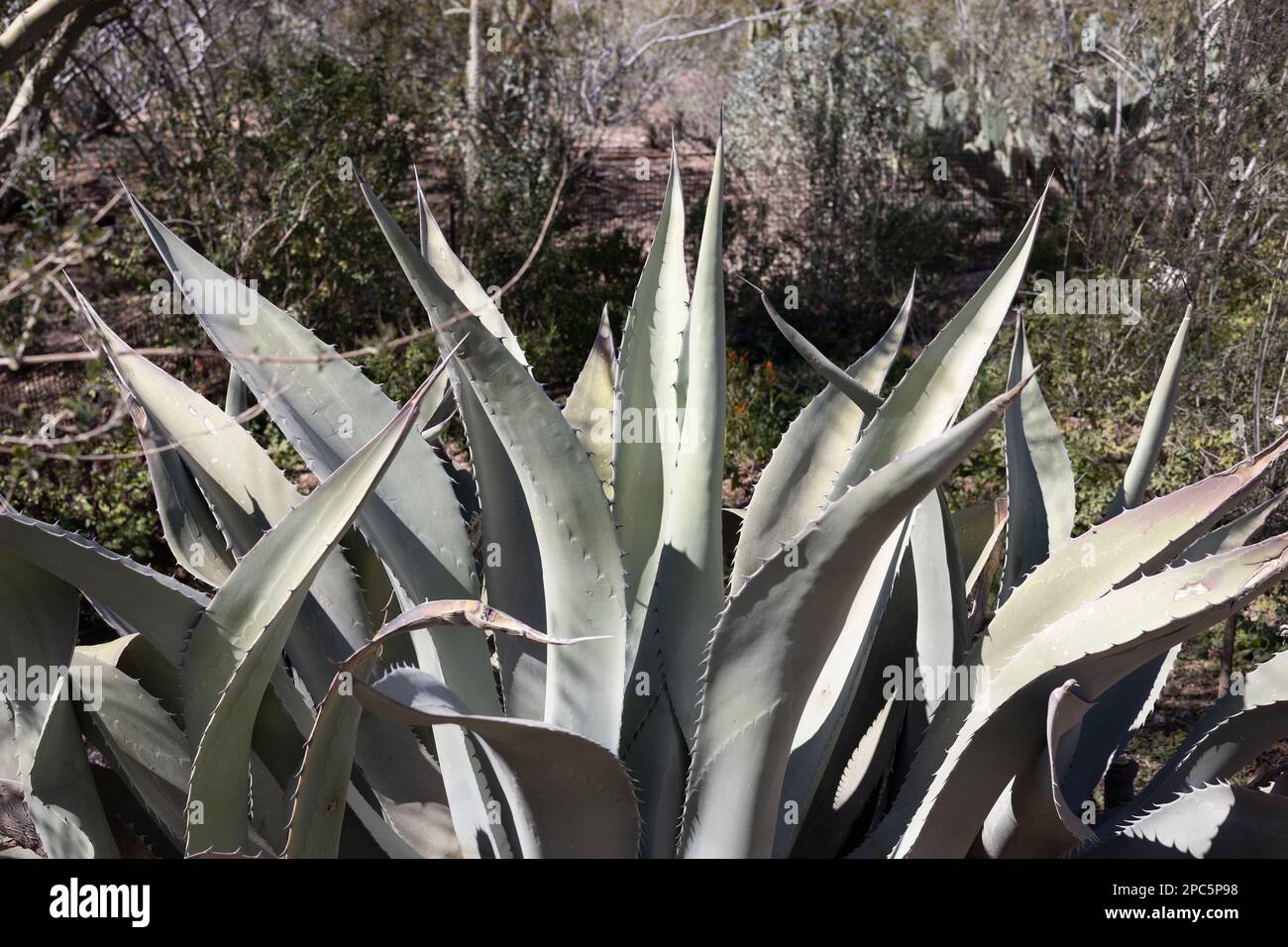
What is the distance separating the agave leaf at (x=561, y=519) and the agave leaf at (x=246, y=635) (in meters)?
0.13

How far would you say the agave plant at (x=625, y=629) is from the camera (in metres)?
1.60

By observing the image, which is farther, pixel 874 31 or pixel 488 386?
pixel 874 31

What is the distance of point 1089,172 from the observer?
26.4ft

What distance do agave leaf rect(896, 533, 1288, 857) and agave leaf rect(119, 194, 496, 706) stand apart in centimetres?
73

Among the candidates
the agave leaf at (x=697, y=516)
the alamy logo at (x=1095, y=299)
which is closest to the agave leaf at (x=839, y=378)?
the agave leaf at (x=697, y=516)

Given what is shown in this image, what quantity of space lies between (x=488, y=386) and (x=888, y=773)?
39.8 inches

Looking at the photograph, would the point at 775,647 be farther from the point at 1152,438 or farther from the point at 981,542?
the point at 981,542

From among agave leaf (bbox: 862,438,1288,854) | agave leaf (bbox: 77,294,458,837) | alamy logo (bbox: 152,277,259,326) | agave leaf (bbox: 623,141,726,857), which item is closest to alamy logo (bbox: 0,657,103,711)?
agave leaf (bbox: 77,294,458,837)

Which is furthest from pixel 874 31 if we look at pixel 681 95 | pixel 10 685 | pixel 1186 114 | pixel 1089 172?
pixel 10 685

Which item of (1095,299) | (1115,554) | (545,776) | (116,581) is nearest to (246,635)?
(116,581)

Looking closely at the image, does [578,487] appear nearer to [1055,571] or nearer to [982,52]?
[1055,571]

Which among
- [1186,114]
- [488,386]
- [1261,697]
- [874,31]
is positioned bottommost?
[1261,697]

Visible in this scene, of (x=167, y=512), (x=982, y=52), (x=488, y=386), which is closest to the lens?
(x=488, y=386)

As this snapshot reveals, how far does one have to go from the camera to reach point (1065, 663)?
63.0 inches
